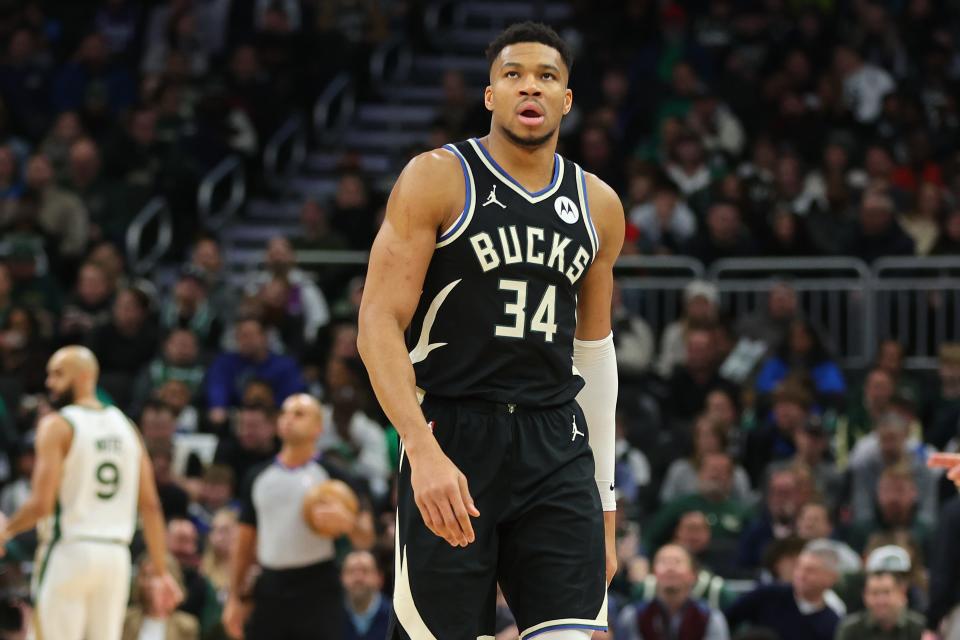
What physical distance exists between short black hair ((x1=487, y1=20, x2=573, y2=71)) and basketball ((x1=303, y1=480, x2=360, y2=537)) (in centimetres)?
532

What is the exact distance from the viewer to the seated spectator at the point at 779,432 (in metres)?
12.9

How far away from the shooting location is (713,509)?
12.3 meters

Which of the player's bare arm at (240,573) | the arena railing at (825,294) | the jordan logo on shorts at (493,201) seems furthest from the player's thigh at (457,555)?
the arena railing at (825,294)

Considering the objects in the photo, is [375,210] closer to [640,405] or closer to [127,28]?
[640,405]

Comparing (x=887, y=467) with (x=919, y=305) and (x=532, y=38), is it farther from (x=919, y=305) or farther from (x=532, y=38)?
(x=532, y=38)

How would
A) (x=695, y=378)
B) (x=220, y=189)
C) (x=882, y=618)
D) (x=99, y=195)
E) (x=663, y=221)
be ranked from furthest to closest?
1. (x=220, y=189)
2. (x=99, y=195)
3. (x=663, y=221)
4. (x=695, y=378)
5. (x=882, y=618)

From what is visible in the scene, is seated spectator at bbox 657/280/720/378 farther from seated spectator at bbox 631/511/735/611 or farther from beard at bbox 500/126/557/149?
beard at bbox 500/126/557/149

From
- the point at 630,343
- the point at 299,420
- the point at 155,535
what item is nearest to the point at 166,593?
the point at 155,535

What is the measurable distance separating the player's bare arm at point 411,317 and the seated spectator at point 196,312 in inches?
400

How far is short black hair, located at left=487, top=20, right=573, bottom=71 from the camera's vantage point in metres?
5.01

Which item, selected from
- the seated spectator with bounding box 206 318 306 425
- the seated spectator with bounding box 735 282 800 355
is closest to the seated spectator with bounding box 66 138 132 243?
the seated spectator with bounding box 206 318 306 425

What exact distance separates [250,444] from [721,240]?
434cm

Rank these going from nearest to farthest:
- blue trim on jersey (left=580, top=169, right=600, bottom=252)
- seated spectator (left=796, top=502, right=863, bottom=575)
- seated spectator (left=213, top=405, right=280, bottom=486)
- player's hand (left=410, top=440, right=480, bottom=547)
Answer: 1. player's hand (left=410, top=440, right=480, bottom=547)
2. blue trim on jersey (left=580, top=169, right=600, bottom=252)
3. seated spectator (left=796, top=502, right=863, bottom=575)
4. seated spectator (left=213, top=405, right=280, bottom=486)

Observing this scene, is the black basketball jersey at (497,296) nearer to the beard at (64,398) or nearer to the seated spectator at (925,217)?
the beard at (64,398)
